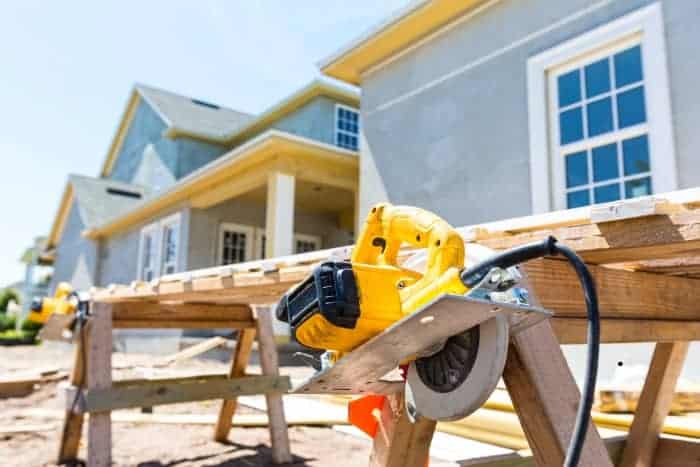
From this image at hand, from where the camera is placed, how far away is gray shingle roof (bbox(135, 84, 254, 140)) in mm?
15859

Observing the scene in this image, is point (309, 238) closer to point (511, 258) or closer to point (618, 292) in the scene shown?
point (618, 292)

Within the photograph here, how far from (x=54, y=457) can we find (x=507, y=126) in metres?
5.59

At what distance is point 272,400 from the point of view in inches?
166

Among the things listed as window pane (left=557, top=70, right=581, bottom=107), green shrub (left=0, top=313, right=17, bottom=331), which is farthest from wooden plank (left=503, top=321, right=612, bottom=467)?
green shrub (left=0, top=313, right=17, bottom=331)

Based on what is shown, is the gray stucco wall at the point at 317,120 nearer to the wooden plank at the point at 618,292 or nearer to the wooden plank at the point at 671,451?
the wooden plank at the point at 671,451

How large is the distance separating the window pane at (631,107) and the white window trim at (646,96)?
156mm

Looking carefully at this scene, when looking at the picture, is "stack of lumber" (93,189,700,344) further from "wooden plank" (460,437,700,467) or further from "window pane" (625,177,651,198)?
"window pane" (625,177,651,198)

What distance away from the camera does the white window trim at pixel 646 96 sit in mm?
5055

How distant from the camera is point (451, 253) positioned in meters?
1.09

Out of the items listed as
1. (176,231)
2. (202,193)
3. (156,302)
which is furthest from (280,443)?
(176,231)

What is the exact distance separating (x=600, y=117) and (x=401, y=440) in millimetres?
5240

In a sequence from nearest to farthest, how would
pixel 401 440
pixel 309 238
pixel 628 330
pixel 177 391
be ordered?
pixel 401 440 → pixel 628 330 → pixel 177 391 → pixel 309 238

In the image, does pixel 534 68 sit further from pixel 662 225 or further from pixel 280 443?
pixel 662 225

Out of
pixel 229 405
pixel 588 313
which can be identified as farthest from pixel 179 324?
pixel 588 313
